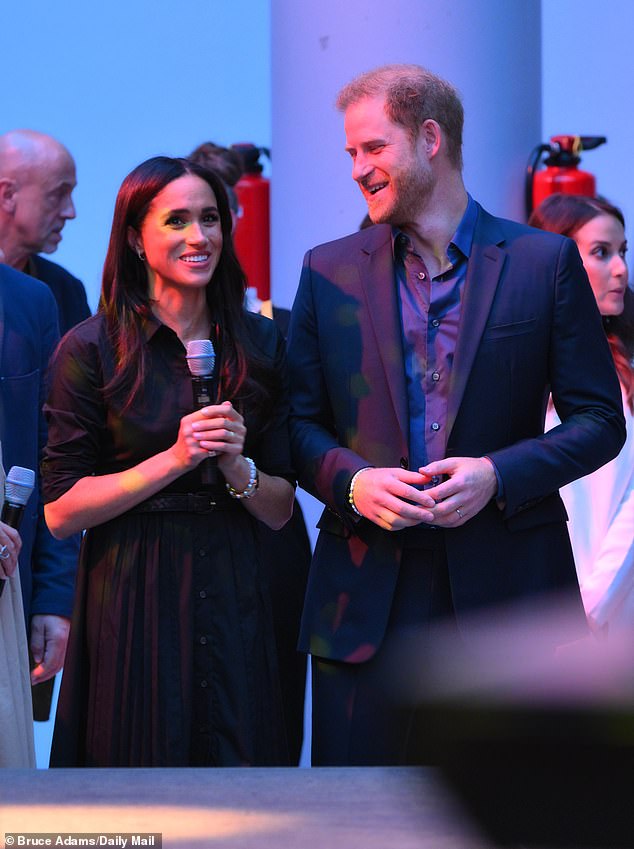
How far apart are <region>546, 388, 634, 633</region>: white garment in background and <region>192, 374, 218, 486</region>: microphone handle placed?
3.53 ft

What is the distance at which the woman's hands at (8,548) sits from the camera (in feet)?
7.80

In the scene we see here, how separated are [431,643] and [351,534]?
245 millimetres

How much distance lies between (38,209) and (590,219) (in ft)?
4.92

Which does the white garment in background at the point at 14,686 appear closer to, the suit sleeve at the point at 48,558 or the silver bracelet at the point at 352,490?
the suit sleeve at the point at 48,558

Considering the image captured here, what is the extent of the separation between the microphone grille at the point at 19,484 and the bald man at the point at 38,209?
137 centimetres

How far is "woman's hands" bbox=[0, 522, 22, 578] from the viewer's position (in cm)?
238

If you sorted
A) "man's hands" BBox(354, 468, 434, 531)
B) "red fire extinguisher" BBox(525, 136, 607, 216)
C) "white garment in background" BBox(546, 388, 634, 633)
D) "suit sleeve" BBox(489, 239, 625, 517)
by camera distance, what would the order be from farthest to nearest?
"red fire extinguisher" BBox(525, 136, 607, 216) < "white garment in background" BBox(546, 388, 634, 633) < "suit sleeve" BBox(489, 239, 625, 517) < "man's hands" BBox(354, 468, 434, 531)

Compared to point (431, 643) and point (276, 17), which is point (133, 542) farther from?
point (276, 17)

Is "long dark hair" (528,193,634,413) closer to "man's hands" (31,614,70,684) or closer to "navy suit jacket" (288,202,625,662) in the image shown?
"navy suit jacket" (288,202,625,662)

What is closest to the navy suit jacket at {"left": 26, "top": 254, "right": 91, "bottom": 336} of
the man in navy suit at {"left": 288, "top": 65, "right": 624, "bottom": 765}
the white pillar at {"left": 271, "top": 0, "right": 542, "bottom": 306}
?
the white pillar at {"left": 271, "top": 0, "right": 542, "bottom": 306}

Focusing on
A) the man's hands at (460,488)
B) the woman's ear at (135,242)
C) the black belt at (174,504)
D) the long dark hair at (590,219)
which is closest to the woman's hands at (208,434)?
the black belt at (174,504)

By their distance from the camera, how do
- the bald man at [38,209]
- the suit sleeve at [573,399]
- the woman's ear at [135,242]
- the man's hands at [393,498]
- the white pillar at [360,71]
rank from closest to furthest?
1. the man's hands at [393,498]
2. the suit sleeve at [573,399]
3. the woman's ear at [135,242]
4. the bald man at [38,209]
5. the white pillar at [360,71]

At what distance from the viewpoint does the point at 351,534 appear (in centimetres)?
247

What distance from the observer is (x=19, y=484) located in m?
2.35
